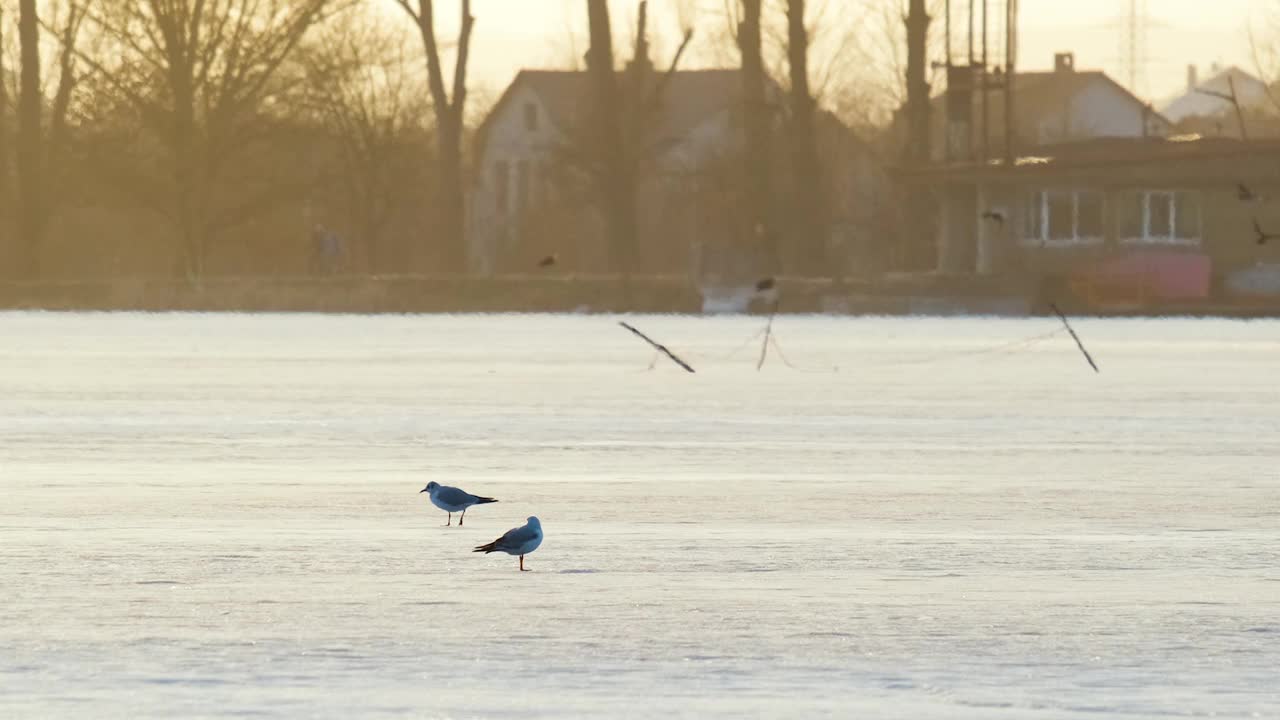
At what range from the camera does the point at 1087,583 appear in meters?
12.1

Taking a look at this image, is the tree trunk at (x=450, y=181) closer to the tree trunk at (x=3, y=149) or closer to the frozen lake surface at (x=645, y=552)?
the tree trunk at (x=3, y=149)

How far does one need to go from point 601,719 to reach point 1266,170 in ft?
167

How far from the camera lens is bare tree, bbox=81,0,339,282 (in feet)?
195

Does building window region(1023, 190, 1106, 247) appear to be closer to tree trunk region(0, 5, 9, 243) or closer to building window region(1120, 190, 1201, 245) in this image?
building window region(1120, 190, 1201, 245)

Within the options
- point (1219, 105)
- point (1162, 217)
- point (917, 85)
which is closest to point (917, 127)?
point (917, 85)

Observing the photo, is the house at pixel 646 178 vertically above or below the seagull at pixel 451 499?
above

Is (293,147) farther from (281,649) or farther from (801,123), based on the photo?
(281,649)

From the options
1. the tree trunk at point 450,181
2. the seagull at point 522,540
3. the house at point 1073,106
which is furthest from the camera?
the house at point 1073,106

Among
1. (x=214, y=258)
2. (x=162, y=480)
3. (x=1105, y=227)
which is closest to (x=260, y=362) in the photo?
(x=162, y=480)

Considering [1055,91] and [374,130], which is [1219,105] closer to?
[1055,91]

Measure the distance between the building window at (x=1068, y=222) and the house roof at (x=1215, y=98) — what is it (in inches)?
3019

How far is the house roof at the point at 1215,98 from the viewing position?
144 meters

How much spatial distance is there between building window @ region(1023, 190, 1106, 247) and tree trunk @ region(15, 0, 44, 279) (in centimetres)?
2139

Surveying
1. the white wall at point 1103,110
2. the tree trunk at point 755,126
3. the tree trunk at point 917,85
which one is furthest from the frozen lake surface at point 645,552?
the white wall at point 1103,110
